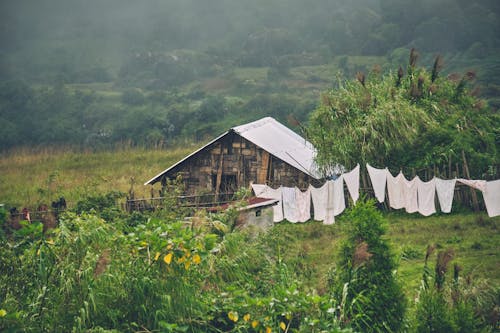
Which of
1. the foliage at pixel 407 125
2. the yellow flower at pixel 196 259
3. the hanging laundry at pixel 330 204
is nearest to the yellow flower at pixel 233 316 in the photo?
the yellow flower at pixel 196 259

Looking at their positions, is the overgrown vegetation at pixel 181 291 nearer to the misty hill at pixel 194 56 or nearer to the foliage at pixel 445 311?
the foliage at pixel 445 311

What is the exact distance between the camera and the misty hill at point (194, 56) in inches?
1704

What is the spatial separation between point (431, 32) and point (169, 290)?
59.4 m

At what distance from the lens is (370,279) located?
297 inches

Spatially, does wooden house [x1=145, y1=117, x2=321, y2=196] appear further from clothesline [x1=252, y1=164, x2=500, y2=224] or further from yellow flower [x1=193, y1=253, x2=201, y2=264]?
yellow flower [x1=193, y1=253, x2=201, y2=264]

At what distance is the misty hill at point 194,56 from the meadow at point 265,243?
14.3m

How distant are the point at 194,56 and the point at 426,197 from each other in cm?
5593

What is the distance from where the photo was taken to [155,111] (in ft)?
160

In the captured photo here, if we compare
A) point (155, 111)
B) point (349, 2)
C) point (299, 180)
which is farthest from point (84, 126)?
point (349, 2)

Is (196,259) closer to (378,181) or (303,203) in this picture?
(303,203)

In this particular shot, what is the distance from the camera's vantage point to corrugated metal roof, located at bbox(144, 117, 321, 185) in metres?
17.1

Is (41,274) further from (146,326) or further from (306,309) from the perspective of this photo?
(306,309)

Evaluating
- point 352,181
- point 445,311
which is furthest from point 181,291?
point 352,181

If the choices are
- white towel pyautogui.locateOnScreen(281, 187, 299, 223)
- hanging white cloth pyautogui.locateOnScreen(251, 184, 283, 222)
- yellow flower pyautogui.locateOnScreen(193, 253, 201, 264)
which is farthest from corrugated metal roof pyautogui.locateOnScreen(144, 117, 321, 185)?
yellow flower pyautogui.locateOnScreen(193, 253, 201, 264)
